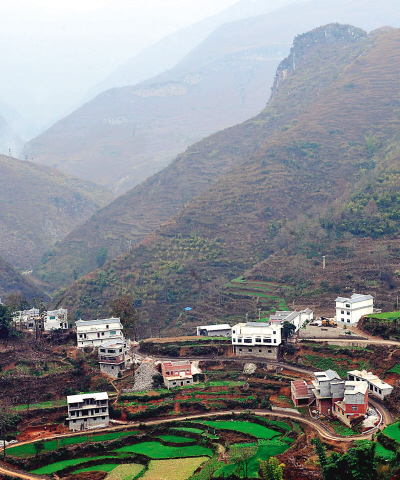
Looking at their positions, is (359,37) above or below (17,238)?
above

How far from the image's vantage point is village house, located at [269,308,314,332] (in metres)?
55.3

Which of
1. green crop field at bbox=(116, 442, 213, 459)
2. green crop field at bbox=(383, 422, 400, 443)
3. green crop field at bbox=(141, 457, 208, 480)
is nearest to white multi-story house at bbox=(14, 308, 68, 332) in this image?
green crop field at bbox=(116, 442, 213, 459)

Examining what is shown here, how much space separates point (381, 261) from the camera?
226 ft

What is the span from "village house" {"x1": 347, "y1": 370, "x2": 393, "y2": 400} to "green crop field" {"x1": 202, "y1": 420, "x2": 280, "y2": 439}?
267 inches

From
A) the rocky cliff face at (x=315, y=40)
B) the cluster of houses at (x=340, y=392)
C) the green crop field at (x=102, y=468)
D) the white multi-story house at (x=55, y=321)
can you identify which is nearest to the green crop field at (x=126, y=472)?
the green crop field at (x=102, y=468)

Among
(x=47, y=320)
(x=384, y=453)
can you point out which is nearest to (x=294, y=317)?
(x=47, y=320)

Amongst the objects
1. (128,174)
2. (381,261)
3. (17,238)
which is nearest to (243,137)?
(17,238)

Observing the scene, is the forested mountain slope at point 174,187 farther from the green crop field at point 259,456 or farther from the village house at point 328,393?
the green crop field at point 259,456

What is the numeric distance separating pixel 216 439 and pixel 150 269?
43.4 m

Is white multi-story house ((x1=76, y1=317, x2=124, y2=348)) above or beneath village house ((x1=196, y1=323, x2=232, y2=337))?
above

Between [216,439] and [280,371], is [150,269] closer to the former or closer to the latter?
[280,371]

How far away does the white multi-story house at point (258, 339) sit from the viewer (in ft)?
174

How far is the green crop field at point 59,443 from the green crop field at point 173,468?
14.6 feet

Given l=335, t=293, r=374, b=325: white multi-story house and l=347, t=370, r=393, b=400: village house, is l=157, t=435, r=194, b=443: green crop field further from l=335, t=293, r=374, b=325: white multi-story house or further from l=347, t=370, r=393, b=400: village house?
l=335, t=293, r=374, b=325: white multi-story house
